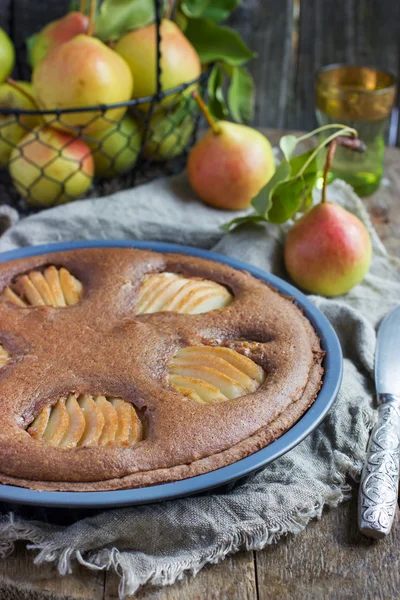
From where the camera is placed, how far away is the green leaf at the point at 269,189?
5.49ft

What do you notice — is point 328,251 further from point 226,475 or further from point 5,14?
point 5,14

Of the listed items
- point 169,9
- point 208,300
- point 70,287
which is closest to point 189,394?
point 208,300

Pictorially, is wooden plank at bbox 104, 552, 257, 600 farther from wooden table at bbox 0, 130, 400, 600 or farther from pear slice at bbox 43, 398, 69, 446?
pear slice at bbox 43, 398, 69, 446

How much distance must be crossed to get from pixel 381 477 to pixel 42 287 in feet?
2.43

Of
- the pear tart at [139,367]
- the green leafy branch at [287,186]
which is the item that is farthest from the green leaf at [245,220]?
the pear tart at [139,367]

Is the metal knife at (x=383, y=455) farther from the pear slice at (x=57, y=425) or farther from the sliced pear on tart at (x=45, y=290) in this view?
the sliced pear on tart at (x=45, y=290)

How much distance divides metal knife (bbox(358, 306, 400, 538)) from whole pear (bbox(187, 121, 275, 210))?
62 centimetres

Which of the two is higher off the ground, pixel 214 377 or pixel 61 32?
pixel 61 32

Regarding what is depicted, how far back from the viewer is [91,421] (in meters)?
1.14

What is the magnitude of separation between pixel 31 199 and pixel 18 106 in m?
0.24

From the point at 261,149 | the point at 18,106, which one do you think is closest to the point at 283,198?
the point at 261,149

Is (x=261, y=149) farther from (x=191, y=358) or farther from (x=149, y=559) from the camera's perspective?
(x=149, y=559)

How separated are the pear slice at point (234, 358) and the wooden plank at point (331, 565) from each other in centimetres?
26

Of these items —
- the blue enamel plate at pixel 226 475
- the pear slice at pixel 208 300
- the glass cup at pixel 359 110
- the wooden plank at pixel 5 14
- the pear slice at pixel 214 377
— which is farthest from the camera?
the wooden plank at pixel 5 14
